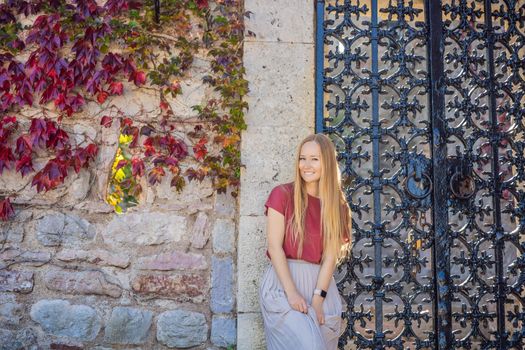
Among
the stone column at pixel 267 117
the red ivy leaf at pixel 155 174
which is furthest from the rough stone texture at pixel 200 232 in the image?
the red ivy leaf at pixel 155 174

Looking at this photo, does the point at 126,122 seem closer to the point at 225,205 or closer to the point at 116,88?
the point at 116,88

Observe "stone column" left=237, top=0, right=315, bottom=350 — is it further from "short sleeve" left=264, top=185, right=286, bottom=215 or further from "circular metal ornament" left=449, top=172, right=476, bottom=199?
"circular metal ornament" left=449, top=172, right=476, bottom=199

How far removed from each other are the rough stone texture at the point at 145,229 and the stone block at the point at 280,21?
1.26 m

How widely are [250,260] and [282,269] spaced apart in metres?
0.62

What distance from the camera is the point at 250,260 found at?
3217mm

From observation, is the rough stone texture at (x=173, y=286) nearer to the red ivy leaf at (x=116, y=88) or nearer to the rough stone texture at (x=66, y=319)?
the rough stone texture at (x=66, y=319)

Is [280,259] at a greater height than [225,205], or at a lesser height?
lesser

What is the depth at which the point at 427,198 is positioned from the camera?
352cm

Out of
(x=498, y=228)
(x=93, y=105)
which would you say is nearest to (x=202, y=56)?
(x=93, y=105)

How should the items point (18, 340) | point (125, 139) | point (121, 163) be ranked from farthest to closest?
point (125, 139), point (121, 163), point (18, 340)

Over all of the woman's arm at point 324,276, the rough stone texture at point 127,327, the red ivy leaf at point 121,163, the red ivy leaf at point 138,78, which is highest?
the red ivy leaf at point 138,78

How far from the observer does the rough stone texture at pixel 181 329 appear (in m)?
3.17

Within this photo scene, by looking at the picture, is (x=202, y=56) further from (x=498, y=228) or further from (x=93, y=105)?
(x=498, y=228)

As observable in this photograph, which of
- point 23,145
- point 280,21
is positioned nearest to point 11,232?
point 23,145
